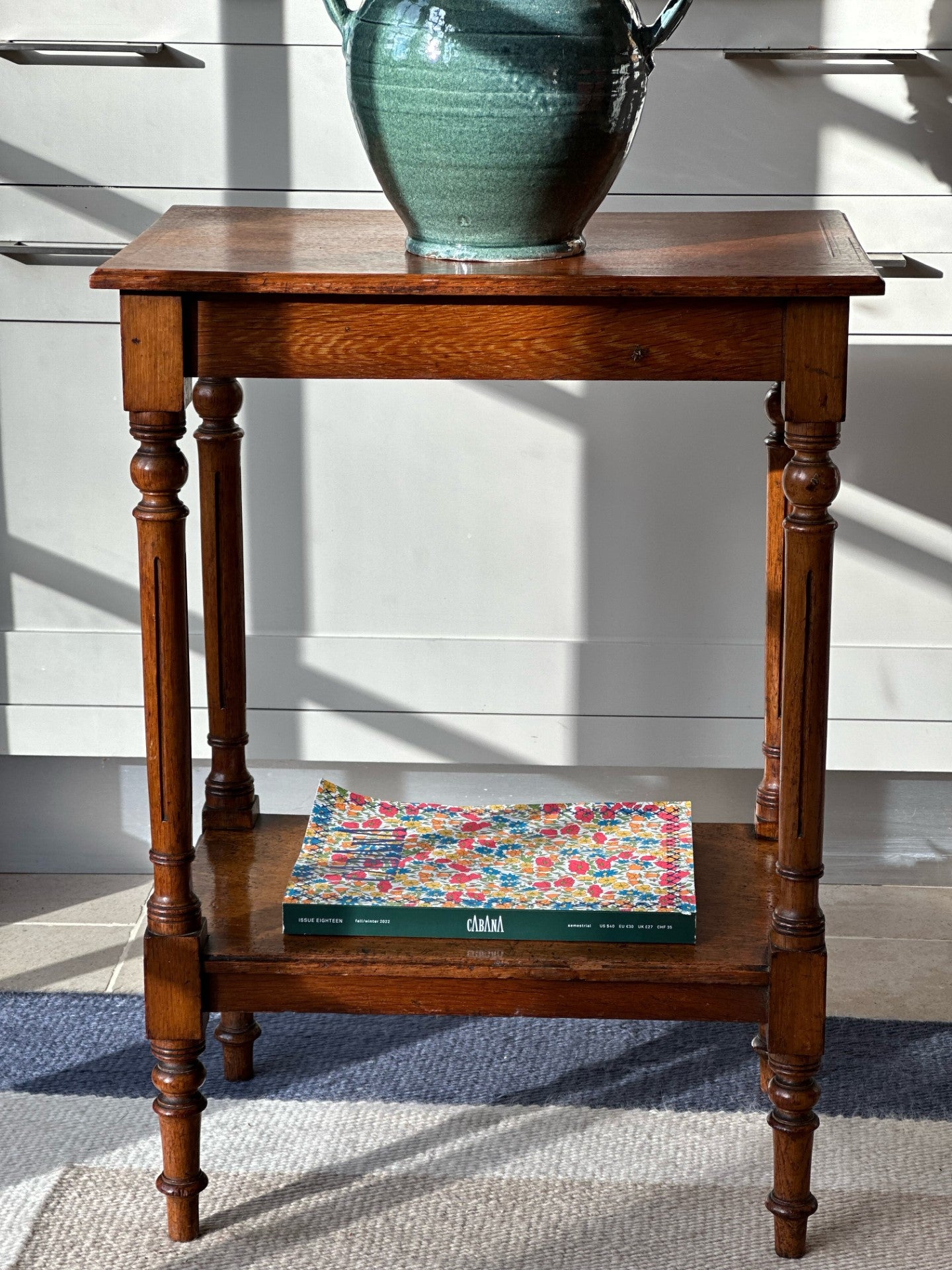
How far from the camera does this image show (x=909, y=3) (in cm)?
175

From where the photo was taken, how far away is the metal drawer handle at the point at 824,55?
1751 mm

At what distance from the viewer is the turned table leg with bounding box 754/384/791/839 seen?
4.98ft

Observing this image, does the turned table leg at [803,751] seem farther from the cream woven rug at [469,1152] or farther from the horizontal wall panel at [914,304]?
the horizontal wall panel at [914,304]

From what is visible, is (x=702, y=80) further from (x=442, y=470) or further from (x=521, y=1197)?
(x=521, y=1197)

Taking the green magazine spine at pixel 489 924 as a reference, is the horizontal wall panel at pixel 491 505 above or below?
above

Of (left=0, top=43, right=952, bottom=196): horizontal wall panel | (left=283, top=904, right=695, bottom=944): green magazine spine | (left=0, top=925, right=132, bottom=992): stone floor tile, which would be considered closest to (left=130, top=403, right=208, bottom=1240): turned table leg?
(left=283, top=904, right=695, bottom=944): green magazine spine

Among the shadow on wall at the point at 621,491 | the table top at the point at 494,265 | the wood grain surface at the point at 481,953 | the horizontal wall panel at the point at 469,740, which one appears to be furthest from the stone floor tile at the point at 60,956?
the table top at the point at 494,265

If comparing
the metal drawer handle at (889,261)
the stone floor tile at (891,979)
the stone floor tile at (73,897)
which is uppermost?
the metal drawer handle at (889,261)

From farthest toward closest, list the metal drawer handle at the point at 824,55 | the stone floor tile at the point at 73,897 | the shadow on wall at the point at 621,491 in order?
1. the stone floor tile at the point at 73,897
2. the shadow on wall at the point at 621,491
3. the metal drawer handle at the point at 824,55

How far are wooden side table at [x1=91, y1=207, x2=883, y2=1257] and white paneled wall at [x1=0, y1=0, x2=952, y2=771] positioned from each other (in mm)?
364

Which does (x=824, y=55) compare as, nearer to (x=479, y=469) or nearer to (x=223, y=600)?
(x=479, y=469)

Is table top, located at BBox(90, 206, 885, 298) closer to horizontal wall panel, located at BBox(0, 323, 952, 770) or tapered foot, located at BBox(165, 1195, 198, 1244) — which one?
horizontal wall panel, located at BBox(0, 323, 952, 770)

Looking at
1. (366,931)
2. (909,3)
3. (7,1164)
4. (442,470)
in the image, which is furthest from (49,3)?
(7,1164)

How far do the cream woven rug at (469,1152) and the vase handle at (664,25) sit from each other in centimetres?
99
